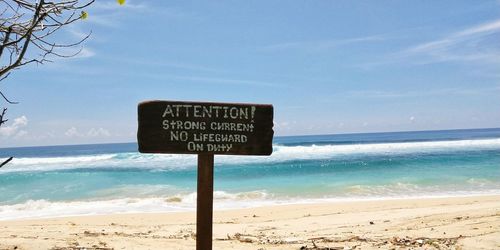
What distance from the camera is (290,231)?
25.3 feet

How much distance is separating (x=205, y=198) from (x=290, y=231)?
13.5 ft

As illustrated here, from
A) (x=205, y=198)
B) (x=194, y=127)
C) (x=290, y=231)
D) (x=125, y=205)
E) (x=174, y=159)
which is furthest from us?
(x=174, y=159)

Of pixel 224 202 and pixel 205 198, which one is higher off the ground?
pixel 205 198

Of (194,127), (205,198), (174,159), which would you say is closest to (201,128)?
(194,127)

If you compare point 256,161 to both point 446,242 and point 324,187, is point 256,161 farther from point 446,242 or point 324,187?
point 446,242

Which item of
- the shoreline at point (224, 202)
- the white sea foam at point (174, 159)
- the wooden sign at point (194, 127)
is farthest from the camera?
the white sea foam at point (174, 159)

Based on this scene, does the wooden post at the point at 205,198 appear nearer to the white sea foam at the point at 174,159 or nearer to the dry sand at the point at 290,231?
the dry sand at the point at 290,231

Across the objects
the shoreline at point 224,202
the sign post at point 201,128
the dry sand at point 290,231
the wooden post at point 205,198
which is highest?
the sign post at point 201,128

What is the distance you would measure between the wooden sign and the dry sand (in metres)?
2.68

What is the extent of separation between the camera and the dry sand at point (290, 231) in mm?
6027

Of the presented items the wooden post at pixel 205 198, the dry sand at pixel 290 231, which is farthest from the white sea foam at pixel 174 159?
the wooden post at pixel 205 198

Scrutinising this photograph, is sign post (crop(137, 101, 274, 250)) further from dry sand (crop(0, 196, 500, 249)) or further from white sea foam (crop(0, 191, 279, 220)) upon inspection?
white sea foam (crop(0, 191, 279, 220))

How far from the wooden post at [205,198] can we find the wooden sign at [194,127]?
0.13 m

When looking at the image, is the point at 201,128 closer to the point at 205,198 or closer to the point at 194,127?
the point at 194,127
